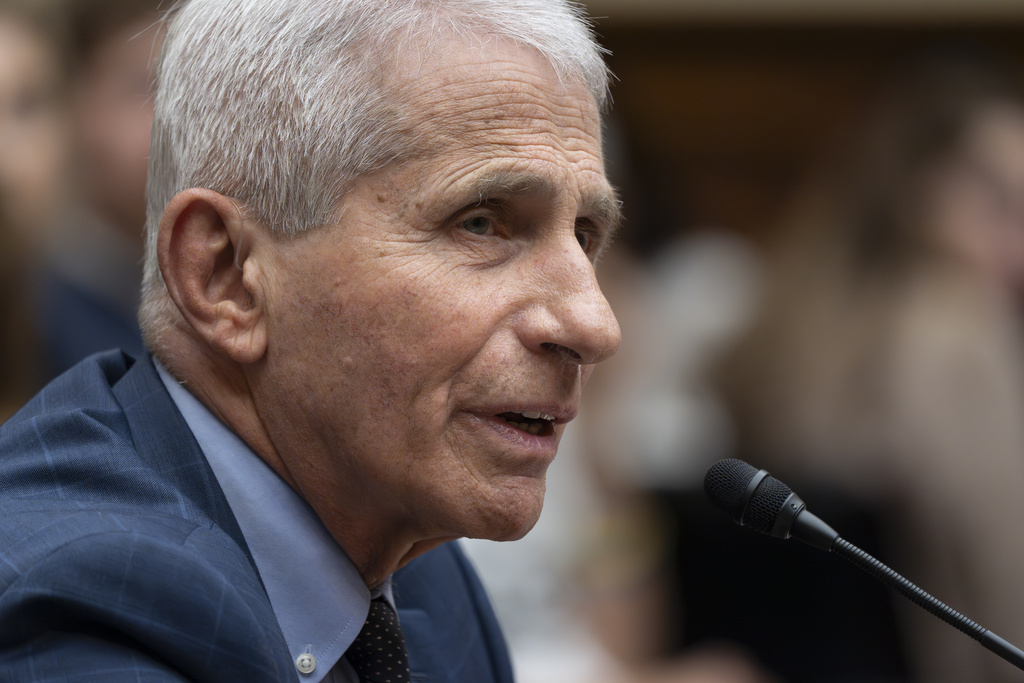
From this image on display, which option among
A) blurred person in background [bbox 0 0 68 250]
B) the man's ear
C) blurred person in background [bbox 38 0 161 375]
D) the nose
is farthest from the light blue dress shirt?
blurred person in background [bbox 0 0 68 250]

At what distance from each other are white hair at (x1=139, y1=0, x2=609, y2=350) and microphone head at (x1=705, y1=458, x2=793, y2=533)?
0.66 metres

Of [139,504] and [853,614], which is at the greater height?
[139,504]

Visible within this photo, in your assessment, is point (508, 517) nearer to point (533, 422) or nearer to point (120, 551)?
point (533, 422)

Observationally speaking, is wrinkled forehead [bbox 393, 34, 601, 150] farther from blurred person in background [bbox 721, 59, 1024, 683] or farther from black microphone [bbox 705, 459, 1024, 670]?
blurred person in background [bbox 721, 59, 1024, 683]

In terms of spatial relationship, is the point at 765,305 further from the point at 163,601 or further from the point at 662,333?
the point at 163,601

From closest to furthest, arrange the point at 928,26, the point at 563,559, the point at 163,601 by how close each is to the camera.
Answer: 1. the point at 163,601
2. the point at 563,559
3. the point at 928,26

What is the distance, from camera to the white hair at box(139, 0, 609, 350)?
1.63 metres

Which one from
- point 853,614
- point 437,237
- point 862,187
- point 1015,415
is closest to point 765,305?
point 862,187

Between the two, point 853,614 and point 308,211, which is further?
point 853,614

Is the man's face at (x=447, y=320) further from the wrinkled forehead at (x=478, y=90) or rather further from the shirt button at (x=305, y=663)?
the shirt button at (x=305, y=663)

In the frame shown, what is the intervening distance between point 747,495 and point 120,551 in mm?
866

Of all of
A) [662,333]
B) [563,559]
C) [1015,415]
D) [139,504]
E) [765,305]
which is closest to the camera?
[139,504]

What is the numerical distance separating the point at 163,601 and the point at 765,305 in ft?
11.9

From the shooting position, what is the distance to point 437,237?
5.46 ft
